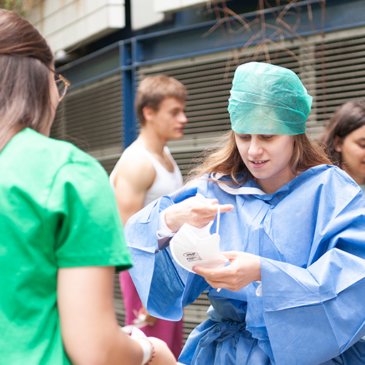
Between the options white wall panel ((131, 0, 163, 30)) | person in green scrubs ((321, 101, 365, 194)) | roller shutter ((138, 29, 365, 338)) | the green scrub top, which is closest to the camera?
the green scrub top

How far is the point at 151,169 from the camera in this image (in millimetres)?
3291

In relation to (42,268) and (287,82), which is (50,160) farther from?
(287,82)

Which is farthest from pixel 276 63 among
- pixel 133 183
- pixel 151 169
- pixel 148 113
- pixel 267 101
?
pixel 267 101

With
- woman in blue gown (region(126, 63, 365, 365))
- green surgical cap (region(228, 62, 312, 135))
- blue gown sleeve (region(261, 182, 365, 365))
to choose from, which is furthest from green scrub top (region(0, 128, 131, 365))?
green surgical cap (region(228, 62, 312, 135))

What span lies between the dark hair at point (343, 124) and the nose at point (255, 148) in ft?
3.59

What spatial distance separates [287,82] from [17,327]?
1347 millimetres

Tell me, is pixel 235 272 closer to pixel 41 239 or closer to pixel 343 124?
pixel 41 239

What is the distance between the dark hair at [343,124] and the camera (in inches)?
112

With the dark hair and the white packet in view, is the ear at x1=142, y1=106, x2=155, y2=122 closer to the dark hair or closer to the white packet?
the dark hair

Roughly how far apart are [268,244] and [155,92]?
7.30ft

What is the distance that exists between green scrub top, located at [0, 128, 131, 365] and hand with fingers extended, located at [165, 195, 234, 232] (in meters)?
0.63

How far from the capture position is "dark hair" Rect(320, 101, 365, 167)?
2855 millimetres

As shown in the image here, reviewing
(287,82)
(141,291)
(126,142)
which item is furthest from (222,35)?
(141,291)

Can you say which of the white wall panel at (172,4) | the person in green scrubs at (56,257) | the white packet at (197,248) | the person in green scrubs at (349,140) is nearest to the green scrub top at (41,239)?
the person in green scrubs at (56,257)
